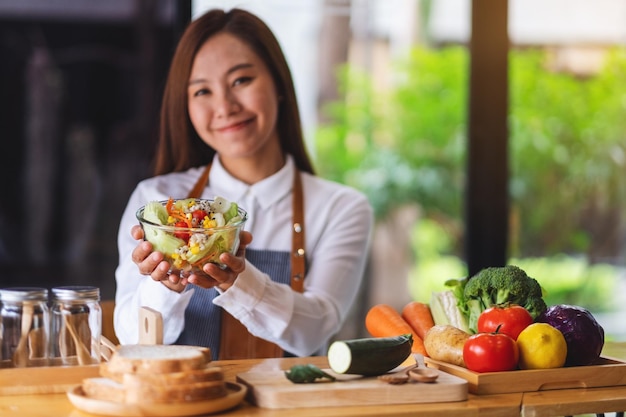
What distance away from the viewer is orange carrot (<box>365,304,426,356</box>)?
241 centimetres

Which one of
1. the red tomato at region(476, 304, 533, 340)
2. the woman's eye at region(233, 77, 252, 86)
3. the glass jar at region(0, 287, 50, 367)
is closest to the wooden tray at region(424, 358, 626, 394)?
the red tomato at region(476, 304, 533, 340)

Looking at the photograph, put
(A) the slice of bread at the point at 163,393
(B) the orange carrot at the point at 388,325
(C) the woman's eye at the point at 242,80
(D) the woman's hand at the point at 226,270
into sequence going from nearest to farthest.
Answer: (A) the slice of bread at the point at 163,393, (D) the woman's hand at the point at 226,270, (B) the orange carrot at the point at 388,325, (C) the woman's eye at the point at 242,80

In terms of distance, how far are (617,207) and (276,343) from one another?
8.91ft

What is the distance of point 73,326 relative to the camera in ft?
6.52

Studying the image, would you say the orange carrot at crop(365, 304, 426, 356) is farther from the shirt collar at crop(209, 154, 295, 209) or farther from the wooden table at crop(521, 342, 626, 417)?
the shirt collar at crop(209, 154, 295, 209)

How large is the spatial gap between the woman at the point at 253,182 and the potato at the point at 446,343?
544mm

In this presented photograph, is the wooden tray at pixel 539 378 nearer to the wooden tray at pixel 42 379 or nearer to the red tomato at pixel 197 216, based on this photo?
the red tomato at pixel 197 216

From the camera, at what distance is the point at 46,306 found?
1982 mm

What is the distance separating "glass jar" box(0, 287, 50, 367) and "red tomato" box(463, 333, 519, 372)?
881 mm

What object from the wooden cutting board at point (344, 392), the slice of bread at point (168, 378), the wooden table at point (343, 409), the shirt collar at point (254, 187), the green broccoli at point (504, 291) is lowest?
the wooden table at point (343, 409)

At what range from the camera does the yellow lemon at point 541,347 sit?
2062 millimetres

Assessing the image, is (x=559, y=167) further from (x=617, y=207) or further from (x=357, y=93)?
(x=357, y=93)

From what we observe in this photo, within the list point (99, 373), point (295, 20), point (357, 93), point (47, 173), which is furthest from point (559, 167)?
point (99, 373)

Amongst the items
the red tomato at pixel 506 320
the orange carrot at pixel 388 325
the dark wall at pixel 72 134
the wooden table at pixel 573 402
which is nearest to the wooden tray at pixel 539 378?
the wooden table at pixel 573 402
